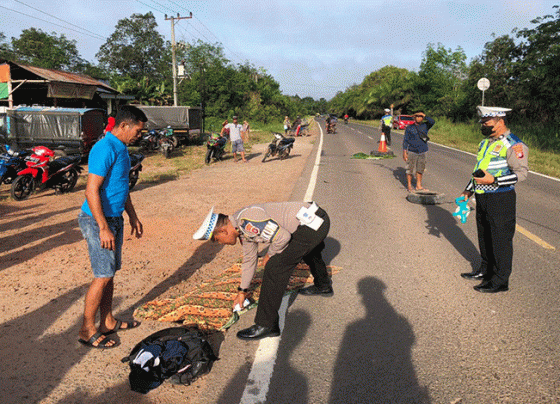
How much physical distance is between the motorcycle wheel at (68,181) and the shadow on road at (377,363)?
8767mm

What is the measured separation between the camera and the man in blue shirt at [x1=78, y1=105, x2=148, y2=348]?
3.42 metres

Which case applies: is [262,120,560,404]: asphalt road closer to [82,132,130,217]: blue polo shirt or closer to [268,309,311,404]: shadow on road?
[268,309,311,404]: shadow on road

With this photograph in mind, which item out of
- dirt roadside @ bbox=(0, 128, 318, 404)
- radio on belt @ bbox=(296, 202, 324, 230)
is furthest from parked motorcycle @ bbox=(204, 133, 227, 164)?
radio on belt @ bbox=(296, 202, 324, 230)

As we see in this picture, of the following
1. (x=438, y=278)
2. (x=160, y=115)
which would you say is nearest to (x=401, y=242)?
(x=438, y=278)

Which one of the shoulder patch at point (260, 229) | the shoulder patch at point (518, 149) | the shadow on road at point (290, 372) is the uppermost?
the shoulder patch at point (518, 149)

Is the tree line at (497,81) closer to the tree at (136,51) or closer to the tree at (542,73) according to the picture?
the tree at (542,73)

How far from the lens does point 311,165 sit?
1556 centimetres

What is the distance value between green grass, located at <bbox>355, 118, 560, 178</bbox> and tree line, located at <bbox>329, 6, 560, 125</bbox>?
5.86ft

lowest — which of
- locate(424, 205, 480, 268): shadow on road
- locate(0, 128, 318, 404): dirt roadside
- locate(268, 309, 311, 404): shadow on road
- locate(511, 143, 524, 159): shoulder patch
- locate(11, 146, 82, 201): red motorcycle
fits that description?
locate(0, 128, 318, 404): dirt roadside

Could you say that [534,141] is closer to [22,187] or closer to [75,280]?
[22,187]

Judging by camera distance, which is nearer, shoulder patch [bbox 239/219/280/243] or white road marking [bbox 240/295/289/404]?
white road marking [bbox 240/295/289/404]

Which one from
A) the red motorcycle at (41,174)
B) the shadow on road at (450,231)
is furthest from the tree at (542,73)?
the red motorcycle at (41,174)

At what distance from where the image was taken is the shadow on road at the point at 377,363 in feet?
9.55

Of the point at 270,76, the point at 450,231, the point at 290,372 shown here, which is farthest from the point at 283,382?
the point at 270,76
